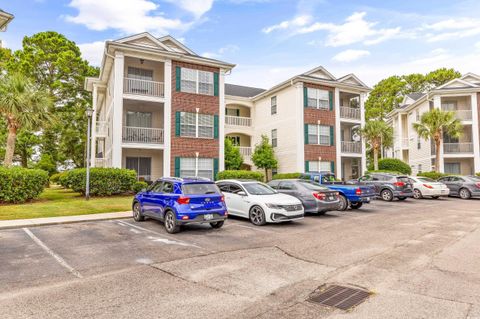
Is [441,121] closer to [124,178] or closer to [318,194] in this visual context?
[318,194]

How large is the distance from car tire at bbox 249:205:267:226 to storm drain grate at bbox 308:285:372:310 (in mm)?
6019

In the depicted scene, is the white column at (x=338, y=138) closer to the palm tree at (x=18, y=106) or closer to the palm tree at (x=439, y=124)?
the palm tree at (x=439, y=124)

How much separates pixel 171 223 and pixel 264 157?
1916 centimetres

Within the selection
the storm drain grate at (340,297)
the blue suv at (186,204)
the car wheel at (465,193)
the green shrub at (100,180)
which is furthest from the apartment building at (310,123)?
the storm drain grate at (340,297)

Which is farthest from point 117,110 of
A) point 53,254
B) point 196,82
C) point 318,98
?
point 318,98

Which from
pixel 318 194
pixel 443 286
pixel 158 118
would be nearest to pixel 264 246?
pixel 443 286

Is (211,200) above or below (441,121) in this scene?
below

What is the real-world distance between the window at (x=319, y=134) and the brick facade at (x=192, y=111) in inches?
350

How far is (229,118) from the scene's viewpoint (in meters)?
31.4

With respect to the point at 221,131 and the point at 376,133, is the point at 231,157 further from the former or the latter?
the point at 376,133

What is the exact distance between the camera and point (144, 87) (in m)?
22.3

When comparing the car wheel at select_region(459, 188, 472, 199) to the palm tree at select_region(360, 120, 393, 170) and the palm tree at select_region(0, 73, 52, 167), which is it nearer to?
the palm tree at select_region(360, 120, 393, 170)

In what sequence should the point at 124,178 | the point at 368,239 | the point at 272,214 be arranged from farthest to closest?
the point at 124,178 < the point at 272,214 < the point at 368,239

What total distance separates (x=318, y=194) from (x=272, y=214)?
9.84 ft
